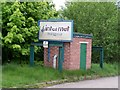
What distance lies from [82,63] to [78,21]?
34.7ft

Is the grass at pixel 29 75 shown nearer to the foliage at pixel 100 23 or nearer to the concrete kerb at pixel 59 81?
the concrete kerb at pixel 59 81

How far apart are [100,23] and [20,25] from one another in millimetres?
13050

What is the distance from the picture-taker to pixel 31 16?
2164 cm

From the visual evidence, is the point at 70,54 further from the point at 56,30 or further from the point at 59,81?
the point at 59,81

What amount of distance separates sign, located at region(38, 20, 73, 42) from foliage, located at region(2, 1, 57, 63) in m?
0.40

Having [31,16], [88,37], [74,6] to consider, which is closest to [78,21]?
[74,6]

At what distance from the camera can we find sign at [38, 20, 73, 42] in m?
20.3

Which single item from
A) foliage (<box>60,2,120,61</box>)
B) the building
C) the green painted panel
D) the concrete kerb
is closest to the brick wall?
the building

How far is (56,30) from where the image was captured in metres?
20.6

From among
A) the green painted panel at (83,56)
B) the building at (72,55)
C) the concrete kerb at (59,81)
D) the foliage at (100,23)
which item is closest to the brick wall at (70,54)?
the building at (72,55)

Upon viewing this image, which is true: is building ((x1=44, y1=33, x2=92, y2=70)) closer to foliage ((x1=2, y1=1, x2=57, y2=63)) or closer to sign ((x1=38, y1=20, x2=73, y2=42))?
sign ((x1=38, y1=20, x2=73, y2=42))

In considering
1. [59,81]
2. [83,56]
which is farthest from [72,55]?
[59,81]

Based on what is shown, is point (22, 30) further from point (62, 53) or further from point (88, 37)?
point (88, 37)

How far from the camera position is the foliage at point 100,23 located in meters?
31.5
